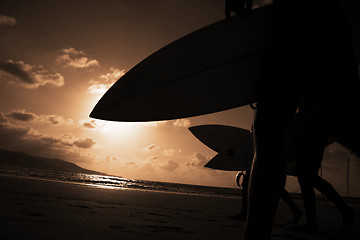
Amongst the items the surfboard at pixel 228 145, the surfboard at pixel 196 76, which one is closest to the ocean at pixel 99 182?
the surfboard at pixel 228 145

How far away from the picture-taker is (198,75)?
77.9 inches

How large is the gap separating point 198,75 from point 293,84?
95cm

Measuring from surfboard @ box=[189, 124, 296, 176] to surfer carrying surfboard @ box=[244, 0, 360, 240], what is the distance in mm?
3127

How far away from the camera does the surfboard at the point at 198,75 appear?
6.01ft

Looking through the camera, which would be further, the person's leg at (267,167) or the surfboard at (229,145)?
the surfboard at (229,145)

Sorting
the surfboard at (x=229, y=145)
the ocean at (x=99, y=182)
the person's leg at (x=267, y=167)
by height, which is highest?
the surfboard at (x=229, y=145)

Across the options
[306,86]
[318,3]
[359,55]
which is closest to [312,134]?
[359,55]

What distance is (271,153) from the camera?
1066 mm

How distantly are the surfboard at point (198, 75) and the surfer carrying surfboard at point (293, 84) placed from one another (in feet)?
1.73

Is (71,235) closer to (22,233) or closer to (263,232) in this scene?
(22,233)

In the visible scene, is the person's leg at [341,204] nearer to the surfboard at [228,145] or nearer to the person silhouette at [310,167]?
the person silhouette at [310,167]

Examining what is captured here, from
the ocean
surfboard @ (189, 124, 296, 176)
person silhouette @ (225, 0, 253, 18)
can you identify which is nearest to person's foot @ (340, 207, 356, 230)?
surfboard @ (189, 124, 296, 176)

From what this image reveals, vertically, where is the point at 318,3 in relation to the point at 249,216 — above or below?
above

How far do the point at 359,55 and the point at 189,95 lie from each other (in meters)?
1.56
